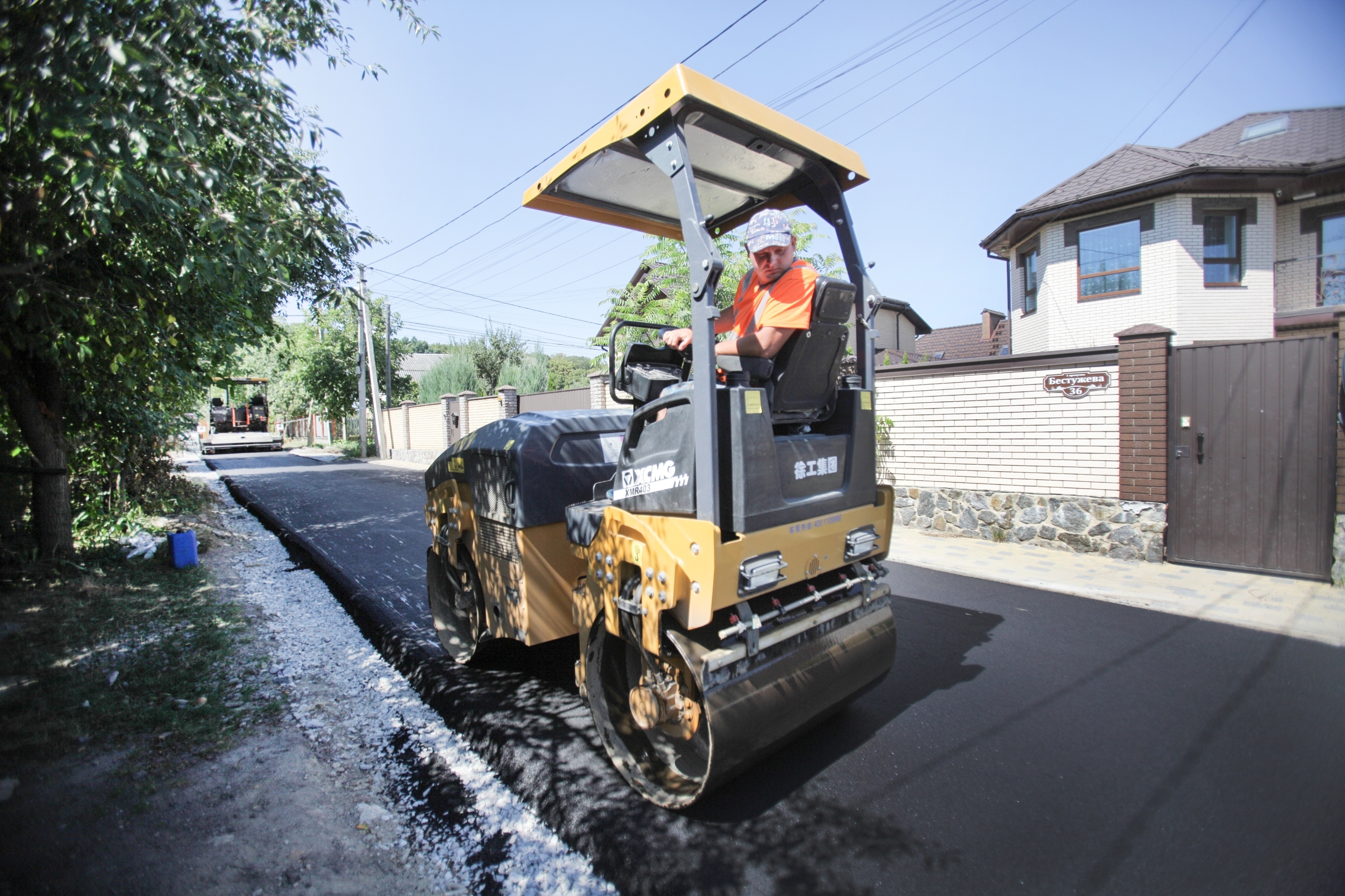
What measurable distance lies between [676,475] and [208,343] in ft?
20.2

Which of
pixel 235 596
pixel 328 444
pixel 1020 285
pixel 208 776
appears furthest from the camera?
pixel 328 444

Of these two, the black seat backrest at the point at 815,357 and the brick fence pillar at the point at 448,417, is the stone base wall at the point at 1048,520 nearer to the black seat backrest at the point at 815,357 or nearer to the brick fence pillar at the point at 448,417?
the black seat backrest at the point at 815,357

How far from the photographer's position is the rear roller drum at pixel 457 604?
3.95 meters

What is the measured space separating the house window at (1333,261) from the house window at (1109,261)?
3.19m

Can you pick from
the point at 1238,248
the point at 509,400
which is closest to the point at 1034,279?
the point at 1238,248

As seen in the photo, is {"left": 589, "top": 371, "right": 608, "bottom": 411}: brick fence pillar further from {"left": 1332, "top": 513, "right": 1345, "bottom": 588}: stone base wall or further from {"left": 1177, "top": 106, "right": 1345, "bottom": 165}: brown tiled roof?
{"left": 1177, "top": 106, "right": 1345, "bottom": 165}: brown tiled roof

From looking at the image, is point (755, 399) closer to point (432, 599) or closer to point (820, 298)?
point (820, 298)

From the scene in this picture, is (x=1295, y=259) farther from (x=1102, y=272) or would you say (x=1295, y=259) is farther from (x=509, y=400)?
(x=509, y=400)

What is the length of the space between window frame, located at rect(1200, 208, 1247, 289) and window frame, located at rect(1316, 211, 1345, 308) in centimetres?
142

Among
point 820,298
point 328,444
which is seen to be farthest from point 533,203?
point 328,444

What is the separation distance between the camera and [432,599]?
455 centimetres

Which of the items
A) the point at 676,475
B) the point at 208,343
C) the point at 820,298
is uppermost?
the point at 208,343

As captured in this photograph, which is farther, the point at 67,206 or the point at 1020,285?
the point at 1020,285

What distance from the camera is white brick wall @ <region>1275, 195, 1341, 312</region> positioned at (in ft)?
40.6
